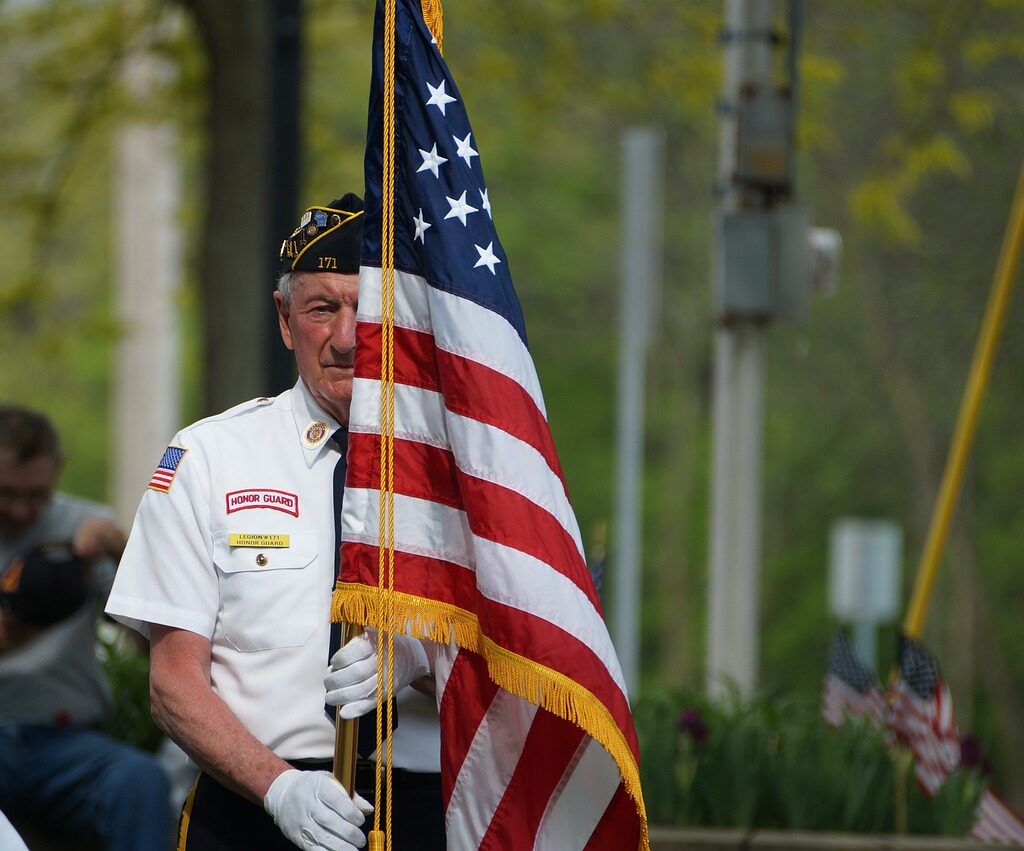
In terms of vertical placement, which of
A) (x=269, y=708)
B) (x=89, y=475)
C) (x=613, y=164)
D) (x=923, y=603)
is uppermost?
(x=613, y=164)

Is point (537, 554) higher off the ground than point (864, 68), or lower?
lower

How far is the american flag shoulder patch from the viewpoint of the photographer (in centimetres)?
331

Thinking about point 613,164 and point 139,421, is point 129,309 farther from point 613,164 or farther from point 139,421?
point 613,164

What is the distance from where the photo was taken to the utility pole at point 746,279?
7566 mm

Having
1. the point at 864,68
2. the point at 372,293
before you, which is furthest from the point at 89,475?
the point at 372,293

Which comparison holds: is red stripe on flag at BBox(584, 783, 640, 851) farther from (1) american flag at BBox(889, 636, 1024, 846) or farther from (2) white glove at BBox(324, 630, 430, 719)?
(1) american flag at BBox(889, 636, 1024, 846)

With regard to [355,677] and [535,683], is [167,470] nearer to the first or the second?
[355,677]

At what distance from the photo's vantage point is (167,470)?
131 inches

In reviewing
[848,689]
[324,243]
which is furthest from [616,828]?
[848,689]

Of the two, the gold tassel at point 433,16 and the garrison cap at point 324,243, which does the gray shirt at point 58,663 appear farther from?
the gold tassel at point 433,16

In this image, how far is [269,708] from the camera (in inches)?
129

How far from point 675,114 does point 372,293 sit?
64.1ft

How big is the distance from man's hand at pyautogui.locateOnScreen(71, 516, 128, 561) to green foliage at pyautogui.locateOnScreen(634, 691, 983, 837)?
6.90ft

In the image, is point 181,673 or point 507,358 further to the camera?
point 507,358
